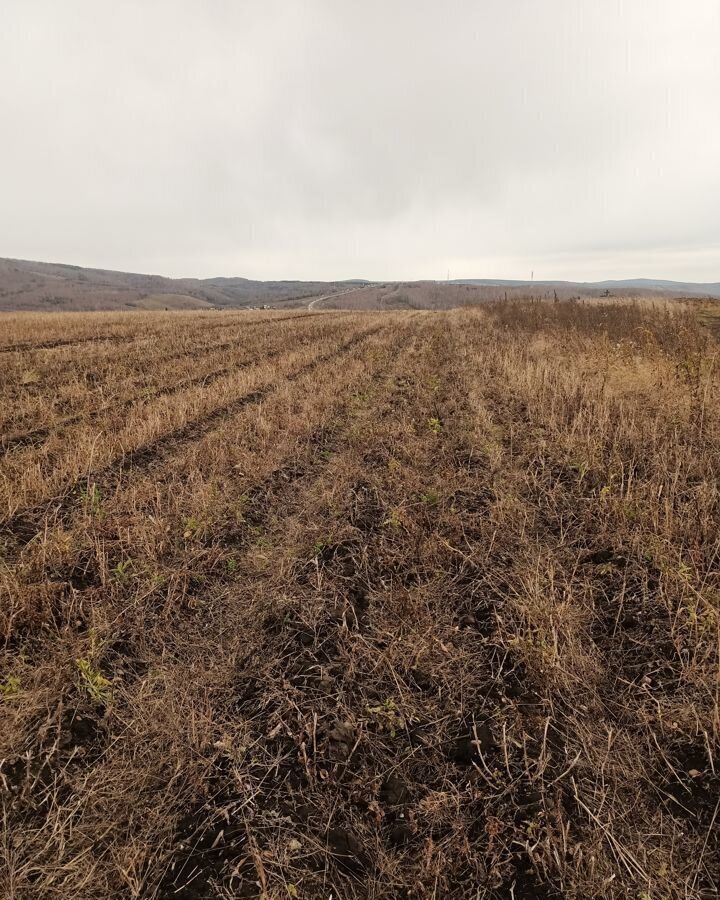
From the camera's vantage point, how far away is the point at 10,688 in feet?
7.76

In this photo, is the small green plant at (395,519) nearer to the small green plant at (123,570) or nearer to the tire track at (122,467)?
the small green plant at (123,570)

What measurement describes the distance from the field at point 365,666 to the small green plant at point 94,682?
0.08ft

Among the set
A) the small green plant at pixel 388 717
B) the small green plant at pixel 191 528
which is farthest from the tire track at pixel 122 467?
the small green plant at pixel 388 717

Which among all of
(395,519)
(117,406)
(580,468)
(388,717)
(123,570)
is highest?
(117,406)

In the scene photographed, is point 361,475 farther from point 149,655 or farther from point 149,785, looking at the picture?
point 149,785

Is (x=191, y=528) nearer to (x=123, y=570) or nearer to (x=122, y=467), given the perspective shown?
(x=123, y=570)

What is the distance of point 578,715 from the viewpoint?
224cm

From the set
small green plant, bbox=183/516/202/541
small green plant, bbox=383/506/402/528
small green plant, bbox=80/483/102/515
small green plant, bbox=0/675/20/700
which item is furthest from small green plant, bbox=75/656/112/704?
small green plant, bbox=383/506/402/528

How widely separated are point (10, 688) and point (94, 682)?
1.38ft

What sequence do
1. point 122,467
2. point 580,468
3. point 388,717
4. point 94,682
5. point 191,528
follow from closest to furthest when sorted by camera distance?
1. point 388,717
2. point 94,682
3. point 191,528
4. point 580,468
5. point 122,467

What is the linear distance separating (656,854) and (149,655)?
2682mm

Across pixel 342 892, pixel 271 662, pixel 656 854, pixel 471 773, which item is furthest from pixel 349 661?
pixel 656 854

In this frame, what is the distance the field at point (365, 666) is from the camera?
5.62ft

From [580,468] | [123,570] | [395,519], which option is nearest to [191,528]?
[123,570]
